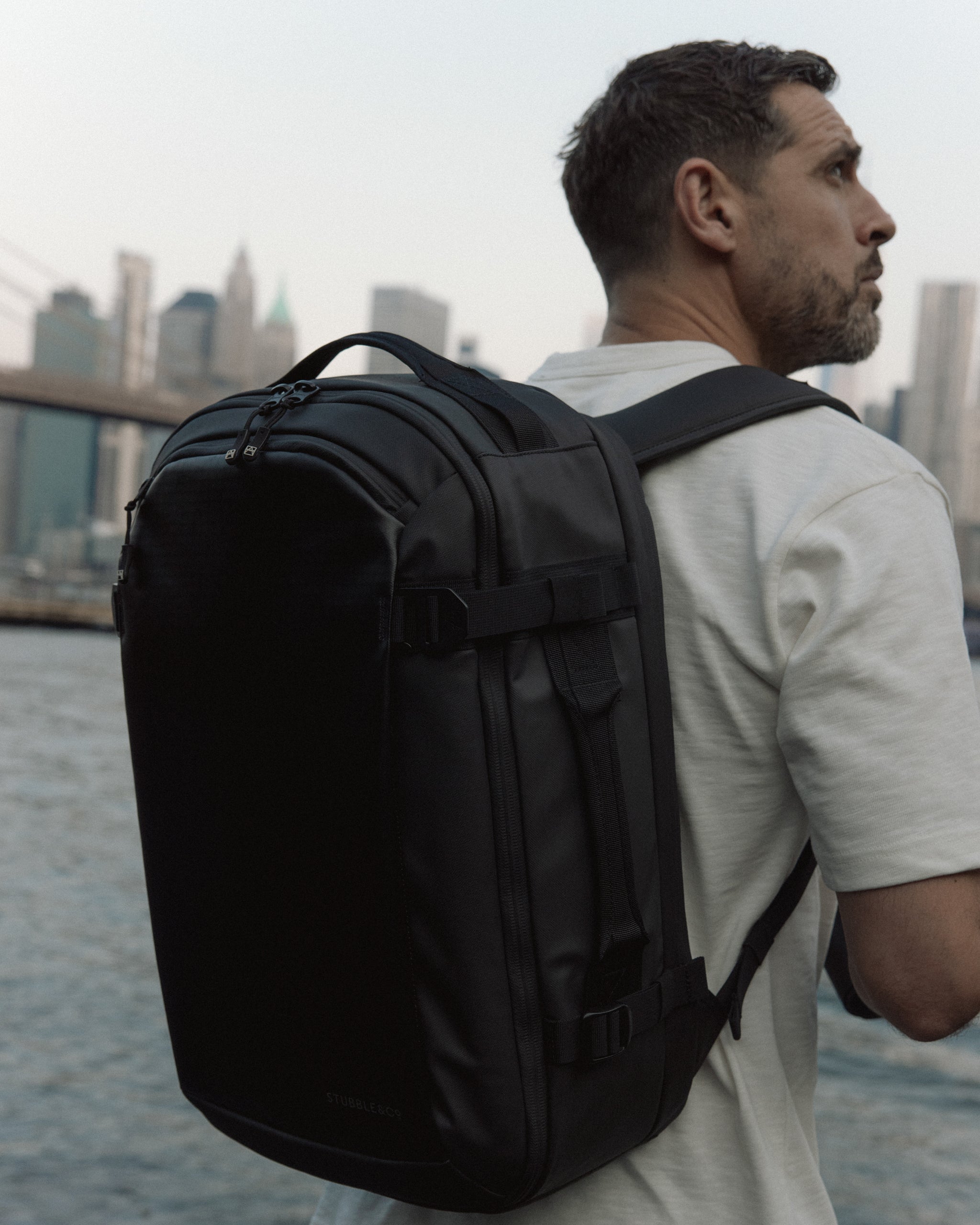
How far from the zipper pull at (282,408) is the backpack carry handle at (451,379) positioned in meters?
0.04

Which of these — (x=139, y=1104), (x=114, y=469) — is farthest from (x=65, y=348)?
(x=139, y=1104)

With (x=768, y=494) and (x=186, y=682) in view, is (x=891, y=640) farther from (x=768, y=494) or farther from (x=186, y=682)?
(x=186, y=682)

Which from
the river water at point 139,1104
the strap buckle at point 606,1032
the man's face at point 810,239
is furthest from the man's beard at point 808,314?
the river water at point 139,1104

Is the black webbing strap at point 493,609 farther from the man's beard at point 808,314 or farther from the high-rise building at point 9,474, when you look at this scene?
the high-rise building at point 9,474

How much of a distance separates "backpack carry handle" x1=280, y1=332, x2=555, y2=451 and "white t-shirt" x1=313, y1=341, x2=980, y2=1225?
0.28 ft

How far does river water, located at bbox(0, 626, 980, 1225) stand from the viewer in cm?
298

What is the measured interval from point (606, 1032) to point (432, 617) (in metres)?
0.22

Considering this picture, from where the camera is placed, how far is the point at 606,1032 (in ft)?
2.13

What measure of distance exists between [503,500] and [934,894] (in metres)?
0.28

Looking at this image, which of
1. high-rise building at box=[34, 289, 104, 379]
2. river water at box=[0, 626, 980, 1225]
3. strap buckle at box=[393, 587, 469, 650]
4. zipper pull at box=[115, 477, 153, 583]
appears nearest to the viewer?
strap buckle at box=[393, 587, 469, 650]

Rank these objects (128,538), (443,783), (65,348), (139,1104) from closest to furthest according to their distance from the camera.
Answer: (443,783) < (128,538) < (139,1104) < (65,348)

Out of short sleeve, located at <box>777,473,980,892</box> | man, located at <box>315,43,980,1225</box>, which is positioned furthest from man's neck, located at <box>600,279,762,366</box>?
short sleeve, located at <box>777,473,980,892</box>

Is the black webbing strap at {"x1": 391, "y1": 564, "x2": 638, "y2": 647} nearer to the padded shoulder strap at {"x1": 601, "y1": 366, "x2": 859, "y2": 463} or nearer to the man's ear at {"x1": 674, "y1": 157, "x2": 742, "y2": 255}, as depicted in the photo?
the padded shoulder strap at {"x1": 601, "y1": 366, "x2": 859, "y2": 463}

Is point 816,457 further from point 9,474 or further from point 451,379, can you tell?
point 9,474
